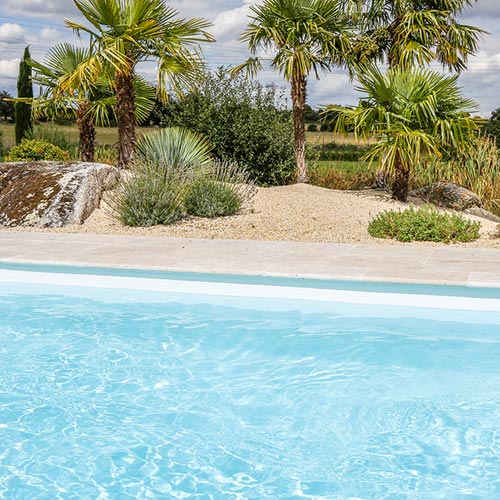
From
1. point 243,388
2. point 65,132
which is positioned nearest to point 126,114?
point 65,132

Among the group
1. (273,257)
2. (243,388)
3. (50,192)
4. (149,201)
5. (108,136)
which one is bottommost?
(243,388)

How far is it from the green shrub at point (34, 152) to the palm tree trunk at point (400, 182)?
7.82 metres

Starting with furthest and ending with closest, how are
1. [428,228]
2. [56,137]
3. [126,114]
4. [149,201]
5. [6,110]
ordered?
[6,110] → [56,137] → [126,114] → [149,201] → [428,228]

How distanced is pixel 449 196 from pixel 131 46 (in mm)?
6838

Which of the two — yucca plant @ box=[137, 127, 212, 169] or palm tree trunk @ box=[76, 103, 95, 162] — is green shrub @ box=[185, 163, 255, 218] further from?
palm tree trunk @ box=[76, 103, 95, 162]

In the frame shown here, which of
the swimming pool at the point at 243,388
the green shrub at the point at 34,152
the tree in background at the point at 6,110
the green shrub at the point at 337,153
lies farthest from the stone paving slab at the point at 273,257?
the tree in background at the point at 6,110

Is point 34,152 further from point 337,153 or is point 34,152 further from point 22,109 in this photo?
point 337,153

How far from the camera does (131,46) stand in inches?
578

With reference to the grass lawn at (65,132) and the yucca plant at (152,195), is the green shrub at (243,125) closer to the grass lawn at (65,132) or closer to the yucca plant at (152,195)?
the grass lawn at (65,132)

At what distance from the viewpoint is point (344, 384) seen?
5363mm

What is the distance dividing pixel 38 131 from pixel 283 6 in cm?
908

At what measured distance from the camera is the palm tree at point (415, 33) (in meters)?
16.1

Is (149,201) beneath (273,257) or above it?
above

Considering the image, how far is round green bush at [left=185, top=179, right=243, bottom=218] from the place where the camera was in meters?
12.3
